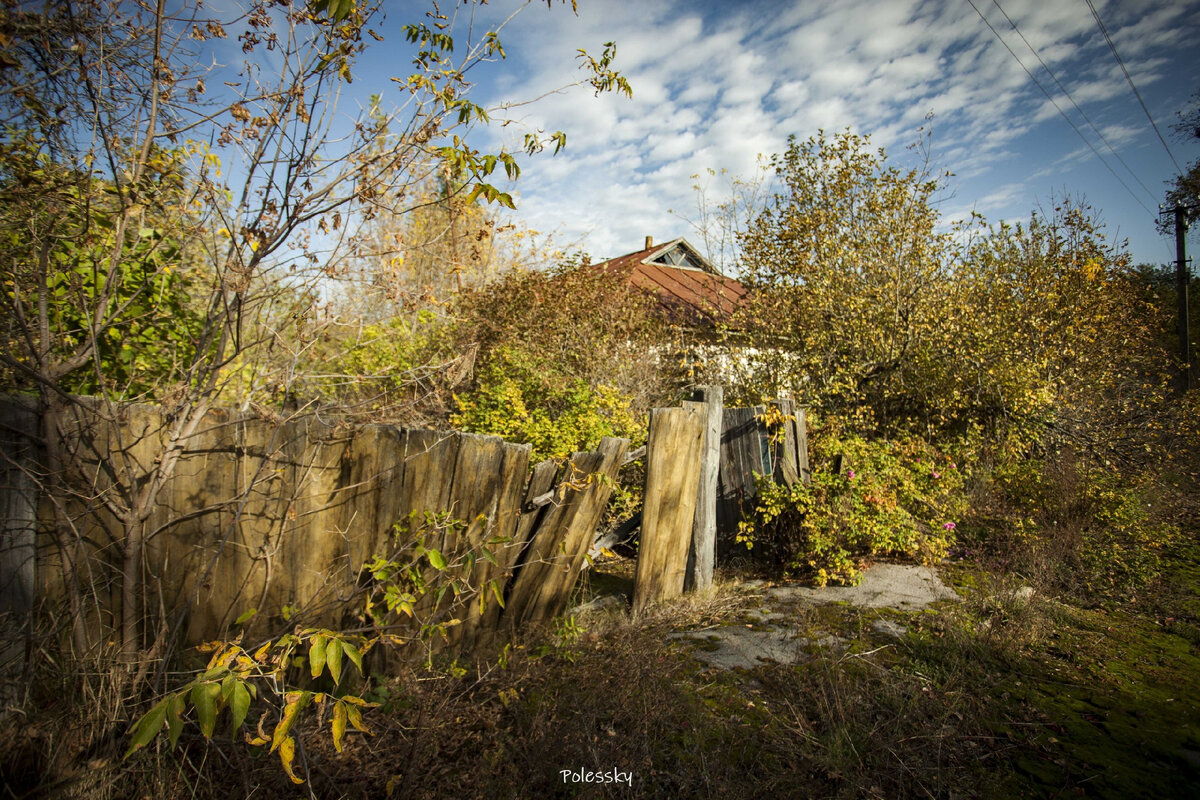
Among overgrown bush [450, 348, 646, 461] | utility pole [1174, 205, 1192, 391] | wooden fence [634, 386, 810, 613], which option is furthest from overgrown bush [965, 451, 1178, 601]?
utility pole [1174, 205, 1192, 391]

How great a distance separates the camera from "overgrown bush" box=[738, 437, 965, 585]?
427 cm

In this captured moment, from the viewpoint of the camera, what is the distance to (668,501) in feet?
12.7

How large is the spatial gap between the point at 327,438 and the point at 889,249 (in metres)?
7.42

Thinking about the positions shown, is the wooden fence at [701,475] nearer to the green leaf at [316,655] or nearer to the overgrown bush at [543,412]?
the overgrown bush at [543,412]

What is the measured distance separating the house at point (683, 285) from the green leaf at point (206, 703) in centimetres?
703

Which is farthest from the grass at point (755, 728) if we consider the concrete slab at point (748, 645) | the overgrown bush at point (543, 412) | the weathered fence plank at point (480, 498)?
the overgrown bush at point (543, 412)

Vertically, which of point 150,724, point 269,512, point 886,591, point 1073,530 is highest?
point 269,512

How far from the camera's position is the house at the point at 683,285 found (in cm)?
912

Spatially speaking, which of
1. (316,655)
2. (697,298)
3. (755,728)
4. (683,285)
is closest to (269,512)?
(316,655)

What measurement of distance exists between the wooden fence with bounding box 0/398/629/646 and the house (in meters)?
5.41

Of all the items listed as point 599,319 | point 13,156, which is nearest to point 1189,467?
point 599,319

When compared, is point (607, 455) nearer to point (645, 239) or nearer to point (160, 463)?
point (160, 463)

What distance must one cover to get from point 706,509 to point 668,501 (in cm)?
44

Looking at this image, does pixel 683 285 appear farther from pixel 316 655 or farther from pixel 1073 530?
pixel 316 655
